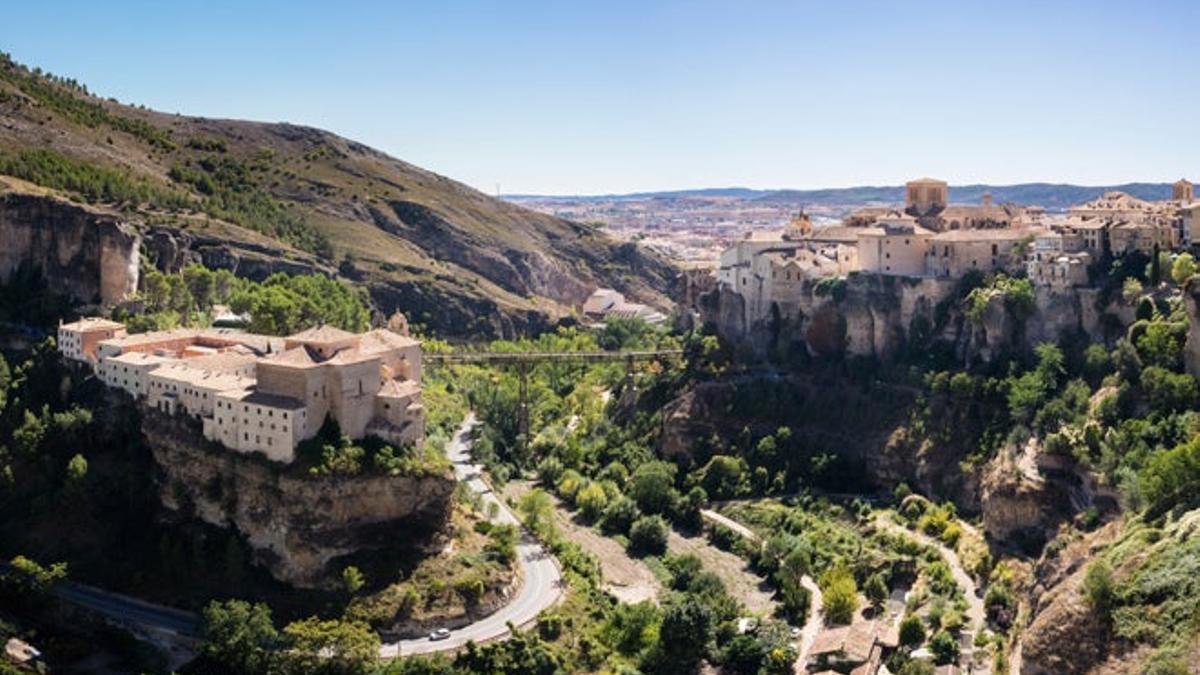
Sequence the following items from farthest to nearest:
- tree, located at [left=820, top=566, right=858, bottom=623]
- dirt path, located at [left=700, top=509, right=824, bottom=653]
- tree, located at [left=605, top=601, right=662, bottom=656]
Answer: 1. tree, located at [left=820, top=566, right=858, bottom=623]
2. dirt path, located at [left=700, top=509, right=824, bottom=653]
3. tree, located at [left=605, top=601, right=662, bottom=656]

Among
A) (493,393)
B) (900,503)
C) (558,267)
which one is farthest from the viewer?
(558,267)

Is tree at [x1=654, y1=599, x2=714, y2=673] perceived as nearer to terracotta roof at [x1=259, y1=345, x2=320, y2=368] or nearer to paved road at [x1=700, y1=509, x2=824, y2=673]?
paved road at [x1=700, y1=509, x2=824, y2=673]

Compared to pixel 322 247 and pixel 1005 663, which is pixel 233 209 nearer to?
pixel 322 247

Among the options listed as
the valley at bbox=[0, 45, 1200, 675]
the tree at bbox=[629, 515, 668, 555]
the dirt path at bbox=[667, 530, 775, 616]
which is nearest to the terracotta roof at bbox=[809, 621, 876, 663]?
the valley at bbox=[0, 45, 1200, 675]

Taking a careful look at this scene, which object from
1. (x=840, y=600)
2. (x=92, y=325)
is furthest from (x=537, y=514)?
(x=92, y=325)

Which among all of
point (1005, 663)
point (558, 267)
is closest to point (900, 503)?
point (1005, 663)

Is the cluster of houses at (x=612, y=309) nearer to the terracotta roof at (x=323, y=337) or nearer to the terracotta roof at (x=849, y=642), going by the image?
the terracotta roof at (x=323, y=337)

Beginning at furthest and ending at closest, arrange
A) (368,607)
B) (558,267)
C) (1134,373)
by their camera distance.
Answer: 1. (558,267)
2. (1134,373)
3. (368,607)
